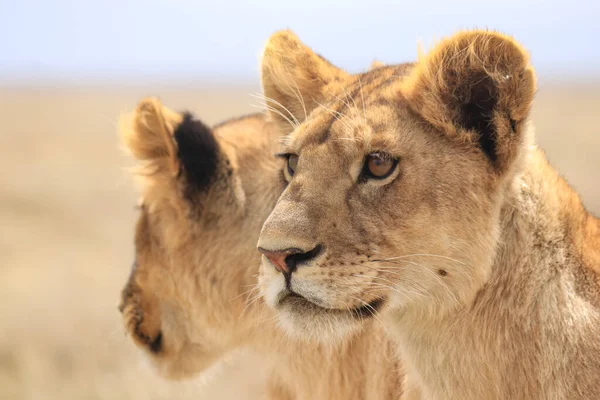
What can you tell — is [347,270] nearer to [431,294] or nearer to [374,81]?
[431,294]

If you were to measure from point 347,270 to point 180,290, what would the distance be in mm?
1607

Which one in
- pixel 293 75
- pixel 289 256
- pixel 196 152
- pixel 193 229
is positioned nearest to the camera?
pixel 289 256

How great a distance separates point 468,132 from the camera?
106 inches

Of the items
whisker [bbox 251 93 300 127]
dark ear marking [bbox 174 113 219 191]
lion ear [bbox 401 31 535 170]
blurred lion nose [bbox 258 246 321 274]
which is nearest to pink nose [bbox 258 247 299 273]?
blurred lion nose [bbox 258 246 321 274]

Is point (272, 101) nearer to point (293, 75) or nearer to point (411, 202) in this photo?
point (293, 75)

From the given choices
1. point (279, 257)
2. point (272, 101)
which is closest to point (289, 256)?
point (279, 257)

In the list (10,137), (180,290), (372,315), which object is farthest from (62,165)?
(372,315)

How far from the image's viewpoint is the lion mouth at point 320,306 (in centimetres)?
271

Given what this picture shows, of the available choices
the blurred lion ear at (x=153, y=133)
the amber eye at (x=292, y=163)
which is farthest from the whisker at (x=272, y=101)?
the blurred lion ear at (x=153, y=133)

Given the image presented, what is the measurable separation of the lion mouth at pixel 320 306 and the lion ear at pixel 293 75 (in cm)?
96

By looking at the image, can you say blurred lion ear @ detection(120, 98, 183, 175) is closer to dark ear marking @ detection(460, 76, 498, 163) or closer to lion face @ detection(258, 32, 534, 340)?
lion face @ detection(258, 32, 534, 340)

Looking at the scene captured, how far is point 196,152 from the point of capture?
151 inches

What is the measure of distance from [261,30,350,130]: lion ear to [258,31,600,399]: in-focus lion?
667 mm

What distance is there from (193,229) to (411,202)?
1543 mm
